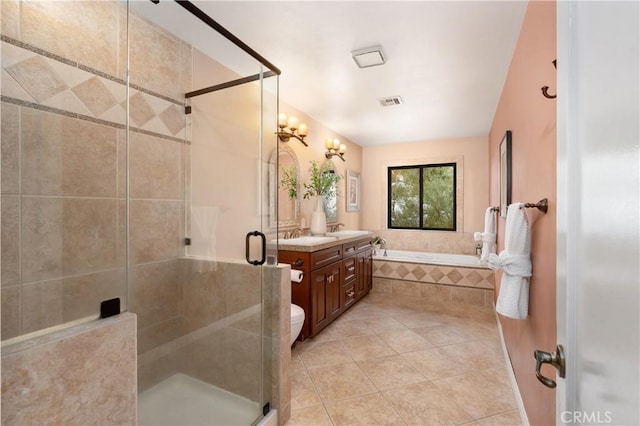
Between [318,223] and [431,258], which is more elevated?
Answer: [318,223]

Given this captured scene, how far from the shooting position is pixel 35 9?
1248 millimetres

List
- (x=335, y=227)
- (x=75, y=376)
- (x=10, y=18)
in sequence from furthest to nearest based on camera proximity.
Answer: (x=335, y=227) → (x=10, y=18) → (x=75, y=376)

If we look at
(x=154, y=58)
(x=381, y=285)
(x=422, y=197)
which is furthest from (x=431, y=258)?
(x=154, y=58)

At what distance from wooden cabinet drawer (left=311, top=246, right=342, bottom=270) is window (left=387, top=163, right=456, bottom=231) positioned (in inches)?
90.8

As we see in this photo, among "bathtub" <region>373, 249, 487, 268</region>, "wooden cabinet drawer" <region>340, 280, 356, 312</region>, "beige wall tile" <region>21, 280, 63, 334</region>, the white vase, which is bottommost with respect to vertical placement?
"wooden cabinet drawer" <region>340, 280, 356, 312</region>

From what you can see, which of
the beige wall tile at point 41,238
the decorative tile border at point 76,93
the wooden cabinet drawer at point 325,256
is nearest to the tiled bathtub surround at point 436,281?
the wooden cabinet drawer at point 325,256

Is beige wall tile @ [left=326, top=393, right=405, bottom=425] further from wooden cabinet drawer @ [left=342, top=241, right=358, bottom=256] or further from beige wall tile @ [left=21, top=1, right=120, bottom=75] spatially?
beige wall tile @ [left=21, top=1, right=120, bottom=75]

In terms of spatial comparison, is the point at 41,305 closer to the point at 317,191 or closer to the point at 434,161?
the point at 317,191

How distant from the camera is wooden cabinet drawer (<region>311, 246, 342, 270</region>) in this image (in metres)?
2.63

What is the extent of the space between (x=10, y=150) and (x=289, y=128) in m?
2.27

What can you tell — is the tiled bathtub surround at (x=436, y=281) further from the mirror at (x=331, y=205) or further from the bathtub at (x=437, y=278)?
the mirror at (x=331, y=205)

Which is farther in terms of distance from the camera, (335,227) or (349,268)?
(335,227)

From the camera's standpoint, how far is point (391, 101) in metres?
3.07

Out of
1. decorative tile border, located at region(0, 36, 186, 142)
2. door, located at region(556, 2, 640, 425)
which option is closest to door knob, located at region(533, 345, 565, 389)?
door, located at region(556, 2, 640, 425)
